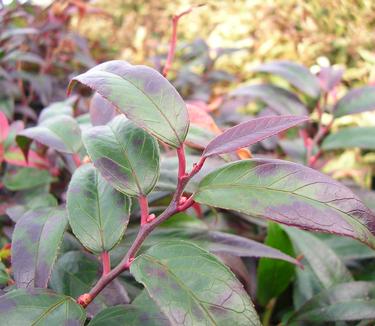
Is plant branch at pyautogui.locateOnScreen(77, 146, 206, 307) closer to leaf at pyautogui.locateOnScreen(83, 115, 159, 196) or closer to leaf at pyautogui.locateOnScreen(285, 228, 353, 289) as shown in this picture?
leaf at pyautogui.locateOnScreen(83, 115, 159, 196)

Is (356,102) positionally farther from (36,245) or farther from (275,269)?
(36,245)

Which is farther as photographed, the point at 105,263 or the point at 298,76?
the point at 298,76

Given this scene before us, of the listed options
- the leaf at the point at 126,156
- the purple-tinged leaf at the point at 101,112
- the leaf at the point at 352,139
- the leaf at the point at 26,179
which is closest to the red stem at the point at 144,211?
the leaf at the point at 126,156

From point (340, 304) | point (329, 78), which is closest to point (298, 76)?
point (329, 78)

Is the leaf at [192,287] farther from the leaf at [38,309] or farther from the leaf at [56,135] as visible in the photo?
the leaf at [56,135]

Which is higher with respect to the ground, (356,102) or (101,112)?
(101,112)
